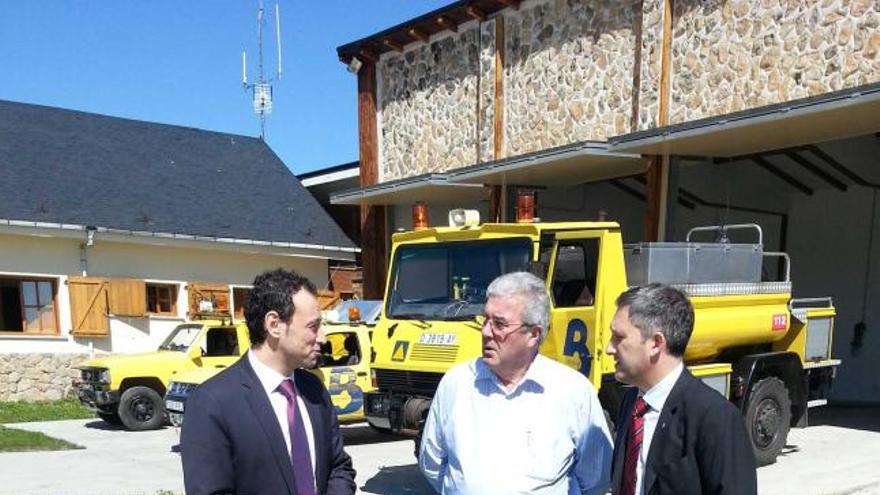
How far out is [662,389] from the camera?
101 inches

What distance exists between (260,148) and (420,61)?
30.5 feet

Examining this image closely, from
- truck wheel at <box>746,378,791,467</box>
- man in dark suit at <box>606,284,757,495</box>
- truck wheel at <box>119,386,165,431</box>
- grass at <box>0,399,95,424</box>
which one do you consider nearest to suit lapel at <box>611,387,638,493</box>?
man in dark suit at <box>606,284,757,495</box>

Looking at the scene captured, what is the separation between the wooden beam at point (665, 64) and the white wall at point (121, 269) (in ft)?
36.4

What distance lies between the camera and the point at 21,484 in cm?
806

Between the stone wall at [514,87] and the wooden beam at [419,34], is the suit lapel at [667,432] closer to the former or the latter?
the stone wall at [514,87]

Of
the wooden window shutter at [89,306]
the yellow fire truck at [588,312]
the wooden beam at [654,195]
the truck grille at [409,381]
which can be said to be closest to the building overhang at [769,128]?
the wooden beam at [654,195]

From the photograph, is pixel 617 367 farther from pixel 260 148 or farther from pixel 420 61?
pixel 260 148

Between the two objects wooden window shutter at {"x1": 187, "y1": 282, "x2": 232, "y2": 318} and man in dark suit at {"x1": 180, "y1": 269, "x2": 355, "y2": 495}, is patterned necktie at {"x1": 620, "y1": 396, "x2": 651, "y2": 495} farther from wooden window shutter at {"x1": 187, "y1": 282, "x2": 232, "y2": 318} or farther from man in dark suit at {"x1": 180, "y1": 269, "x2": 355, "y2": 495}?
wooden window shutter at {"x1": 187, "y1": 282, "x2": 232, "y2": 318}

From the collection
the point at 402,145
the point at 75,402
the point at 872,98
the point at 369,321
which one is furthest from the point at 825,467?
the point at 75,402

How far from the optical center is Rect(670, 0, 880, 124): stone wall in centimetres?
882

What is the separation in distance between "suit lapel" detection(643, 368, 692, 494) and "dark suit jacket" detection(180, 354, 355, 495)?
3.96 feet

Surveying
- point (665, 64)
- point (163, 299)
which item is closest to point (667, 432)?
point (665, 64)

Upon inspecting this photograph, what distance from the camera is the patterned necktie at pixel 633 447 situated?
259 centimetres

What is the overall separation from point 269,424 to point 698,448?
1412 mm
